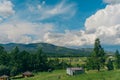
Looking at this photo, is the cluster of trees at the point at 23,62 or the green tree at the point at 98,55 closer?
the green tree at the point at 98,55

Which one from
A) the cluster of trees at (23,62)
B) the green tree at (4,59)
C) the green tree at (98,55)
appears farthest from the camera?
the green tree at (4,59)

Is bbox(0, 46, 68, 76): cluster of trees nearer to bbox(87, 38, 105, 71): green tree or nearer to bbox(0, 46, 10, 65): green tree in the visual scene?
bbox(0, 46, 10, 65): green tree

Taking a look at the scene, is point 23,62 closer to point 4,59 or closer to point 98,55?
point 4,59

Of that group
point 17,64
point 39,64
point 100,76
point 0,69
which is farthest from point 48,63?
point 100,76

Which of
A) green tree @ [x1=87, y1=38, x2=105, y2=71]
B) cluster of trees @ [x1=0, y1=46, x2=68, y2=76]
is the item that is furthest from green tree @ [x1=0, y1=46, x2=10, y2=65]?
green tree @ [x1=87, y1=38, x2=105, y2=71]

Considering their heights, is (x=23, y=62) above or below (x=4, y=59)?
below

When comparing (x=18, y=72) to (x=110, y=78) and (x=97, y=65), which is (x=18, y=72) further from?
(x=110, y=78)

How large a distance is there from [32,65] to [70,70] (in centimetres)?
3772

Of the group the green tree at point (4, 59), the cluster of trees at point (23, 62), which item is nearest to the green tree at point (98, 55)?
the cluster of trees at point (23, 62)

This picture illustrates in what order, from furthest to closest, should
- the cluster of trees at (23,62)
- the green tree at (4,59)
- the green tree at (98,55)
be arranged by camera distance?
the green tree at (4,59), the cluster of trees at (23,62), the green tree at (98,55)

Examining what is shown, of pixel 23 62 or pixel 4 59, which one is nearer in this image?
pixel 23 62

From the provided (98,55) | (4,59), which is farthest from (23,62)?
(98,55)

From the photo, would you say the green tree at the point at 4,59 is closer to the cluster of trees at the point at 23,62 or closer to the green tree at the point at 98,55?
the cluster of trees at the point at 23,62

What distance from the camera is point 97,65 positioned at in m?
128
